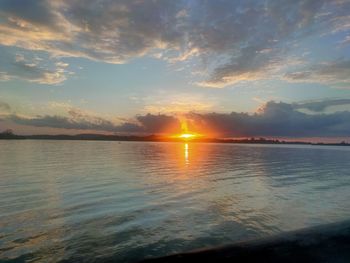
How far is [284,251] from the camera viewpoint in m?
8.70

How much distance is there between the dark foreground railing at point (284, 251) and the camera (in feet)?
26.4

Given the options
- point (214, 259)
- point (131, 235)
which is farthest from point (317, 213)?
point (214, 259)

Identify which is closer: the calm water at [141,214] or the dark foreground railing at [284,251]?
the dark foreground railing at [284,251]

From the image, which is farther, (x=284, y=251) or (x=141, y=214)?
(x=141, y=214)

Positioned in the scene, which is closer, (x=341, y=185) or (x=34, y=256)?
(x=34, y=256)

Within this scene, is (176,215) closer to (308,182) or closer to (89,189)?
(89,189)

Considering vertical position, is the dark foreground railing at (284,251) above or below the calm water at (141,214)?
above

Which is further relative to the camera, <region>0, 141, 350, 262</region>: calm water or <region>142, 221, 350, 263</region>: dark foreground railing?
<region>0, 141, 350, 262</region>: calm water

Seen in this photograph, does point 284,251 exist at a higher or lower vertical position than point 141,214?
higher

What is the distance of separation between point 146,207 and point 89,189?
8.25 meters

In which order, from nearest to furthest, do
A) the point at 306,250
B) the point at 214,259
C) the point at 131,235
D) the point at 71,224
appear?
the point at 214,259 < the point at 306,250 < the point at 131,235 < the point at 71,224

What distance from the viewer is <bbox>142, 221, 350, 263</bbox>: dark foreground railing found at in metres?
8.04

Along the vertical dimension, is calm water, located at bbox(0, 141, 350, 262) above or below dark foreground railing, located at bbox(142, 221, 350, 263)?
below

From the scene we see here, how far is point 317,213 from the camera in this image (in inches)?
779
